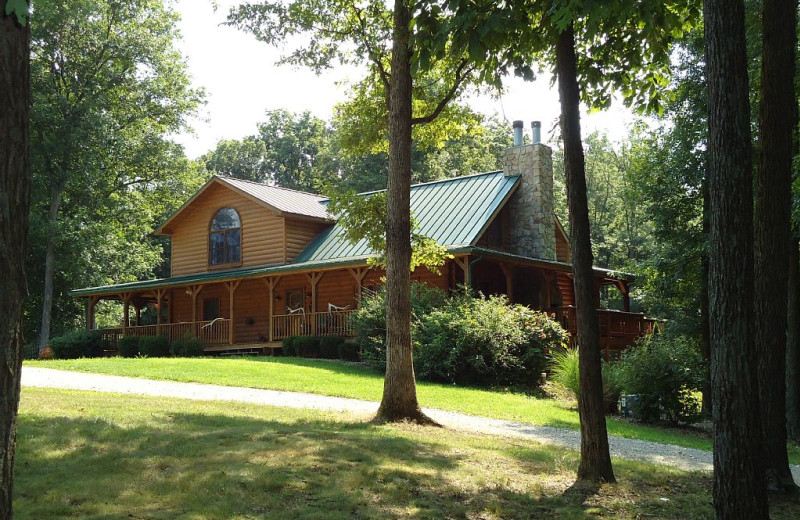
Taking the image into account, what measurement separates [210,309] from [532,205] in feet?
45.3

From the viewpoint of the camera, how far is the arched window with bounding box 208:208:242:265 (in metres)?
29.9

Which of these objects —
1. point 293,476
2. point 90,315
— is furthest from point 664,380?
point 90,315

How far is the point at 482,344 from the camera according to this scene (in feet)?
60.7

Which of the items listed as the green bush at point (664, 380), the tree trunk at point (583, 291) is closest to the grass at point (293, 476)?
the tree trunk at point (583, 291)

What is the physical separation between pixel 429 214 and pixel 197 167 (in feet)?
70.1

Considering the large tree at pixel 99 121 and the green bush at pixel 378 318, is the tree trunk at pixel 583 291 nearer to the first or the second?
the green bush at pixel 378 318

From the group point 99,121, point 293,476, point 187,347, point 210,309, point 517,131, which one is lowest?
point 293,476

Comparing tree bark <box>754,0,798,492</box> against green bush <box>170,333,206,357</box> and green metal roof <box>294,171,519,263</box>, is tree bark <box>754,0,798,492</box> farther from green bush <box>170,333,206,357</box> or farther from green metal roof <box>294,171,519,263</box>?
green bush <box>170,333,206,357</box>

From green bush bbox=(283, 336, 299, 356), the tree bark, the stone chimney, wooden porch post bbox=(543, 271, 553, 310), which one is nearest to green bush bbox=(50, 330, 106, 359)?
green bush bbox=(283, 336, 299, 356)

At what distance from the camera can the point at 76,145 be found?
3619 centimetres

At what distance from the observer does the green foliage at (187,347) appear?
Result: 27.0 metres

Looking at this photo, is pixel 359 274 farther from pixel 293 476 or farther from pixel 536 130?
pixel 293 476

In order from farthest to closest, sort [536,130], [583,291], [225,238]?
[225,238], [536,130], [583,291]

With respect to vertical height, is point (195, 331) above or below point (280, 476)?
above
